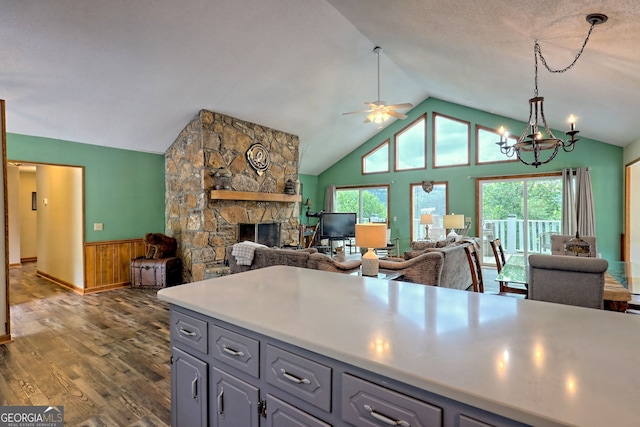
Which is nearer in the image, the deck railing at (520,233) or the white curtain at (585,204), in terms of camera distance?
the white curtain at (585,204)

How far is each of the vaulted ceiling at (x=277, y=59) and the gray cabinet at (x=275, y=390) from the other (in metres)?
2.89

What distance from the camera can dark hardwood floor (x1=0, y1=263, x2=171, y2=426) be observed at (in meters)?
2.23

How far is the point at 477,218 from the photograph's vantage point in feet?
24.9

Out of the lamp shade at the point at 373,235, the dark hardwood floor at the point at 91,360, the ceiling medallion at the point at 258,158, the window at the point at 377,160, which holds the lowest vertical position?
the dark hardwood floor at the point at 91,360

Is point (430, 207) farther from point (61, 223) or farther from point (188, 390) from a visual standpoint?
point (61, 223)

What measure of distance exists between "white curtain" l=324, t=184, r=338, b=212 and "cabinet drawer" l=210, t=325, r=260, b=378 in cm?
847

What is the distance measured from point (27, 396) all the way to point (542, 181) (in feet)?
28.5

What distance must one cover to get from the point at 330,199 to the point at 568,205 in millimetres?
5877

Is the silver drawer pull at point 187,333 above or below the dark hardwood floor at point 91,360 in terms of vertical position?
above

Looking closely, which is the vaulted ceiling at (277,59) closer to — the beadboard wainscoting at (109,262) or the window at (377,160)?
the beadboard wainscoting at (109,262)

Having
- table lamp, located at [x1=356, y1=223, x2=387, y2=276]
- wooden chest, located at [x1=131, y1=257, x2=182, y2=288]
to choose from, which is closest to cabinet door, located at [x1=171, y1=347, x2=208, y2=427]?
table lamp, located at [x1=356, y1=223, x2=387, y2=276]

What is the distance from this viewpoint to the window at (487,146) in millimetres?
7348

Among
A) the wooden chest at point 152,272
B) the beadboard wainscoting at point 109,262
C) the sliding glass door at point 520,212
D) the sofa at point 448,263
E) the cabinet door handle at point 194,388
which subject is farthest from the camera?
the sliding glass door at point 520,212

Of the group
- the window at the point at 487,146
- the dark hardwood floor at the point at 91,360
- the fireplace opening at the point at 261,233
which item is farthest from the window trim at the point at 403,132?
the dark hardwood floor at the point at 91,360
